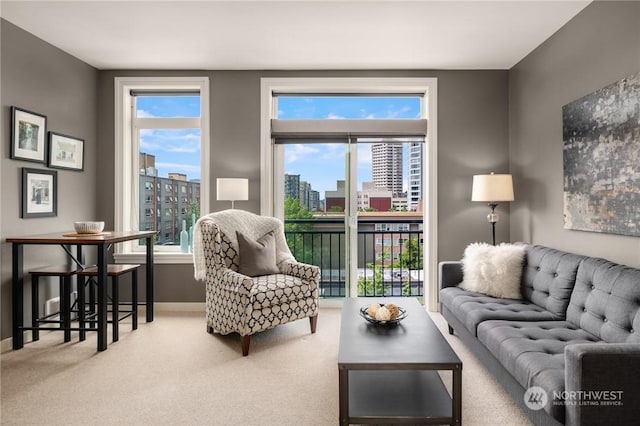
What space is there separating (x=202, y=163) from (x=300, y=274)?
1.70m

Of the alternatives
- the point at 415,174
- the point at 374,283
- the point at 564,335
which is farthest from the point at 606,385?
the point at 374,283

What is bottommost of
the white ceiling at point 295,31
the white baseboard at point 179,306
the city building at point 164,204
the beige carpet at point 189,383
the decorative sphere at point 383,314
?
the beige carpet at point 189,383

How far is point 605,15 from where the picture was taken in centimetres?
259

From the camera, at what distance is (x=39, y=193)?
10.9 ft

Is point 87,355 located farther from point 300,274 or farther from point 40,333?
point 300,274

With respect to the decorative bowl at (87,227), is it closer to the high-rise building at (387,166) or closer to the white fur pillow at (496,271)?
the high-rise building at (387,166)

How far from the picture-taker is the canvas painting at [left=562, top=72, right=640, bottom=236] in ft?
7.63

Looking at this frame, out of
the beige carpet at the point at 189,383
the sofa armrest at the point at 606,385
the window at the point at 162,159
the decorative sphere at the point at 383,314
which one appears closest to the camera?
the sofa armrest at the point at 606,385

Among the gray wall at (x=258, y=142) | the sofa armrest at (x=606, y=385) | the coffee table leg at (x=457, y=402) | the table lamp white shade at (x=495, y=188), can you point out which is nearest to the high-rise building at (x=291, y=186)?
the gray wall at (x=258, y=142)

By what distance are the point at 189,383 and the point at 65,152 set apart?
2585 millimetres

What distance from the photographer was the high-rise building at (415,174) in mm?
4332

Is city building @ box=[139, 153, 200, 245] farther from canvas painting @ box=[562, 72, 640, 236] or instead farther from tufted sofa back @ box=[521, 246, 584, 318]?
canvas painting @ box=[562, 72, 640, 236]

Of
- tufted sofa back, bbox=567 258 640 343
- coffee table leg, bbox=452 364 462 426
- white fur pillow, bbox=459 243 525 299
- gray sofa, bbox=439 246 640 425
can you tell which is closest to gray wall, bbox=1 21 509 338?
white fur pillow, bbox=459 243 525 299

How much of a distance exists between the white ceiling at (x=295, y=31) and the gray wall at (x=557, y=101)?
7.0 inches
